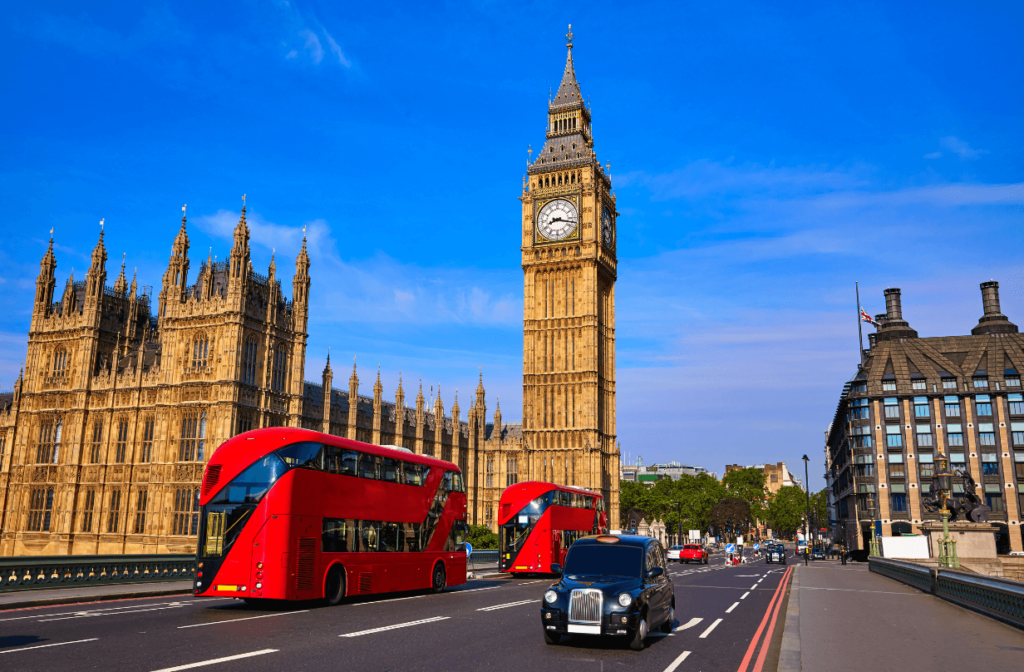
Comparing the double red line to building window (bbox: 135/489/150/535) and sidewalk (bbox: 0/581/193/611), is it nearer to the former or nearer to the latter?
sidewalk (bbox: 0/581/193/611)

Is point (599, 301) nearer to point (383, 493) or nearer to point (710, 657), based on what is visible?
point (383, 493)

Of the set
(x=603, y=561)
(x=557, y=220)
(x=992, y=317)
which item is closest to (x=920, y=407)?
(x=992, y=317)

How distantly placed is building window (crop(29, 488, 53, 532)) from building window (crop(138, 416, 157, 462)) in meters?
9.00

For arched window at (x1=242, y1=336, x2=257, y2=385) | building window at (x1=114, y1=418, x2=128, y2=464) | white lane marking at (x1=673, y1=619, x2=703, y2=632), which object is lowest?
white lane marking at (x1=673, y1=619, x2=703, y2=632)

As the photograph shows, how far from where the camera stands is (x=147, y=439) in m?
50.2

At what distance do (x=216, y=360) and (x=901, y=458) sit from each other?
75493 mm

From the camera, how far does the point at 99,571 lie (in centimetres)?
2339

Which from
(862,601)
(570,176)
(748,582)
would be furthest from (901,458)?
(862,601)

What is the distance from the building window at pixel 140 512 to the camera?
1901 inches

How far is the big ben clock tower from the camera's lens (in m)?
80.2

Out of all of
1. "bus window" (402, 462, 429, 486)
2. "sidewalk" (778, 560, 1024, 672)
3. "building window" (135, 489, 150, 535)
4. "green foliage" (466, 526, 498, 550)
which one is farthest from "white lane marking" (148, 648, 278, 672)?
"green foliage" (466, 526, 498, 550)

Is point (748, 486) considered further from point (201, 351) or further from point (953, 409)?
point (201, 351)

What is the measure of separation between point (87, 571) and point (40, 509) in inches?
1432

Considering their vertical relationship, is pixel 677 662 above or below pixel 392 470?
below
